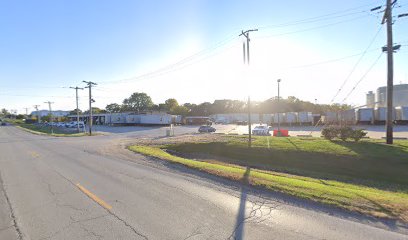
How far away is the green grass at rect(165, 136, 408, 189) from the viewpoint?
1567cm

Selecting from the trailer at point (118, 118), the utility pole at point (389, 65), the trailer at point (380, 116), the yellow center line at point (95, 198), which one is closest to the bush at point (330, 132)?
the utility pole at point (389, 65)

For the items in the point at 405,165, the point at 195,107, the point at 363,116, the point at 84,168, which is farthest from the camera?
the point at 195,107

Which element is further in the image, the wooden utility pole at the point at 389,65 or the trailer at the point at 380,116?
the trailer at the point at 380,116

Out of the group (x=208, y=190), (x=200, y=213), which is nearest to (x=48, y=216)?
(x=200, y=213)

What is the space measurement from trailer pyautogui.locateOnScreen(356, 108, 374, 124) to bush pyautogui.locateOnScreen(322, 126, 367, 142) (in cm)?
3576

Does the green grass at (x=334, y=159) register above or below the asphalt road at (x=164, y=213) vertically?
below

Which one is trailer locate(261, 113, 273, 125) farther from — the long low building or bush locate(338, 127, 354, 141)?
bush locate(338, 127, 354, 141)

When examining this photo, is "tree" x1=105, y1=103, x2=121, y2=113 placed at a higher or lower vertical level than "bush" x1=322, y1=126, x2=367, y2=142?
higher

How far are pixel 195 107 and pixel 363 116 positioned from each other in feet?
255

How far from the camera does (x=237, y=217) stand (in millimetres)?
6742

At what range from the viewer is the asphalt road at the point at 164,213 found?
5.87 m

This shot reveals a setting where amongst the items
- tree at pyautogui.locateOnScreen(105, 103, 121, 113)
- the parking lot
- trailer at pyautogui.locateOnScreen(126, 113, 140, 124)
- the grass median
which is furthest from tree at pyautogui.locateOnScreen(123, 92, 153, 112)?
the grass median

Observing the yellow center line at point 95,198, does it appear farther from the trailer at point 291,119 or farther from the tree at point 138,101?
the tree at point 138,101

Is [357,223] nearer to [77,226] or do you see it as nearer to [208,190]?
[208,190]
